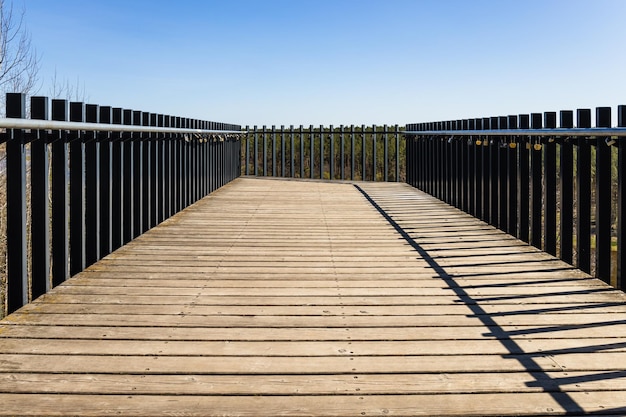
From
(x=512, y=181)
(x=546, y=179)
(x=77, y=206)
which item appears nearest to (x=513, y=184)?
(x=512, y=181)

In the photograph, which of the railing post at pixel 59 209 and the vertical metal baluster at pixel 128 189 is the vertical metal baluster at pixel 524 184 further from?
the railing post at pixel 59 209

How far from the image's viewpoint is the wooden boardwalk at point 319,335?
2059 millimetres

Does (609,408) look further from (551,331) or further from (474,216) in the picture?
(474,216)

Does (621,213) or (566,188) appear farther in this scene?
(566,188)

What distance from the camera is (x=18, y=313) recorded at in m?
3.01

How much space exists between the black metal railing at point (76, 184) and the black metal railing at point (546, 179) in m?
3.08

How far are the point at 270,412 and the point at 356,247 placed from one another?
3.04 meters

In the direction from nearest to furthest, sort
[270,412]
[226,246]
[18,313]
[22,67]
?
[270,412] < [18,313] < [226,246] < [22,67]

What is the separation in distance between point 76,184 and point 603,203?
3.38 m

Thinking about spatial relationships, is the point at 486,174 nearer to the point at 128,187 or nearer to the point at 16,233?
the point at 128,187

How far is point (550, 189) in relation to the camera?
482 cm

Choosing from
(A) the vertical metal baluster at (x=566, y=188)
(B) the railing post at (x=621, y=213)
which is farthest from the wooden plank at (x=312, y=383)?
(A) the vertical metal baluster at (x=566, y=188)

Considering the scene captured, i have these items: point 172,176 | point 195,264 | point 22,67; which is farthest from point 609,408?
point 22,67

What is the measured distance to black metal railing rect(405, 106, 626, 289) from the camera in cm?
378
